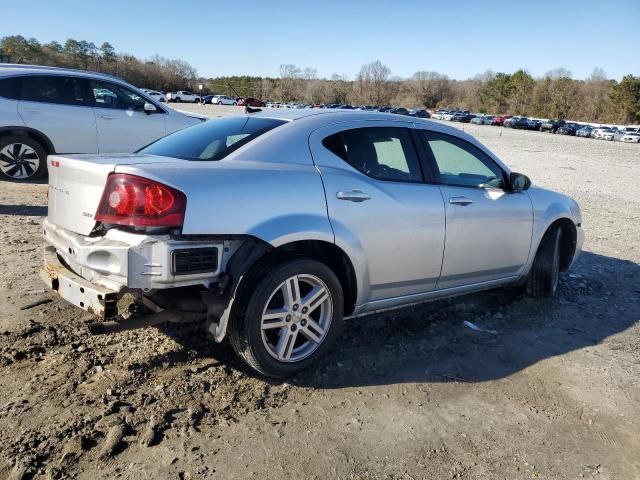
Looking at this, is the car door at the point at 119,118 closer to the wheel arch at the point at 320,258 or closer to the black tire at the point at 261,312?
the wheel arch at the point at 320,258

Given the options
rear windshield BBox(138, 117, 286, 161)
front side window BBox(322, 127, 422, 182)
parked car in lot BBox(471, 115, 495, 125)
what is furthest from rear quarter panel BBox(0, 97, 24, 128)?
parked car in lot BBox(471, 115, 495, 125)

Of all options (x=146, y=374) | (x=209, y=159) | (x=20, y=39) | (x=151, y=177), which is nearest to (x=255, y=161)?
(x=209, y=159)

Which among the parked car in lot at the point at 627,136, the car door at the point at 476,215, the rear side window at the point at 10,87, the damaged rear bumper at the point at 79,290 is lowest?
the damaged rear bumper at the point at 79,290

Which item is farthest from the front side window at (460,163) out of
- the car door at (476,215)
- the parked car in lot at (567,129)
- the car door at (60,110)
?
the parked car in lot at (567,129)

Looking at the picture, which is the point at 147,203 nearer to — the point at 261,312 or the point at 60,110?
the point at 261,312

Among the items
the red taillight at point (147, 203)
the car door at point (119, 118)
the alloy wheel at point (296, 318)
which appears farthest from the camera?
the car door at point (119, 118)

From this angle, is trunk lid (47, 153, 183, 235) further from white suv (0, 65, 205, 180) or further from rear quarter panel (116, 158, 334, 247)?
white suv (0, 65, 205, 180)

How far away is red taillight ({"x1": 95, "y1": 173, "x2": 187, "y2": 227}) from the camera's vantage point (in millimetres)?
2898

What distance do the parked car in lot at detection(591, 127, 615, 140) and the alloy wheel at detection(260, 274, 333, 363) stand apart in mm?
64452

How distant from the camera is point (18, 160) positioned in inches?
343

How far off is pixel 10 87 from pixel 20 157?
109cm

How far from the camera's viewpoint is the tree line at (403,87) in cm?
9475

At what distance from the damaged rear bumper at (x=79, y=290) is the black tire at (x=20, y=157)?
6.13m

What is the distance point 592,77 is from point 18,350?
454 feet
